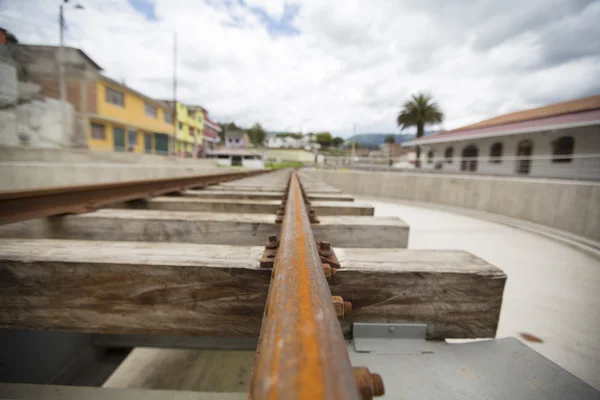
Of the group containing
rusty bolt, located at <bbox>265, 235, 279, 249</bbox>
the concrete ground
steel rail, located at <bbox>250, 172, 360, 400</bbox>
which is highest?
steel rail, located at <bbox>250, 172, 360, 400</bbox>

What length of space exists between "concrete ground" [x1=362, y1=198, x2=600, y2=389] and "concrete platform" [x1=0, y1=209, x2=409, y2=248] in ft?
5.97

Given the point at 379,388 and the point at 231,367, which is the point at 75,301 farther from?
the point at 231,367

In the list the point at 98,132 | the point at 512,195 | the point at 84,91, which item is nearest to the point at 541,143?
the point at 512,195

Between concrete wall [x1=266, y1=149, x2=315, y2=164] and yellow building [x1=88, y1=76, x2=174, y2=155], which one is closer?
yellow building [x1=88, y1=76, x2=174, y2=155]

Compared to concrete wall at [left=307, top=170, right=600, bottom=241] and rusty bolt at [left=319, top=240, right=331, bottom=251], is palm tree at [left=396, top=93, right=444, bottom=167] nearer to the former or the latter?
concrete wall at [left=307, top=170, right=600, bottom=241]

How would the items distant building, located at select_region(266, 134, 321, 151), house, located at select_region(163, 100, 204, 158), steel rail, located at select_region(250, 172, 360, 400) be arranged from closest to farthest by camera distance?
steel rail, located at select_region(250, 172, 360, 400) < house, located at select_region(163, 100, 204, 158) < distant building, located at select_region(266, 134, 321, 151)

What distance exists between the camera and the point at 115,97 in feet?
85.5

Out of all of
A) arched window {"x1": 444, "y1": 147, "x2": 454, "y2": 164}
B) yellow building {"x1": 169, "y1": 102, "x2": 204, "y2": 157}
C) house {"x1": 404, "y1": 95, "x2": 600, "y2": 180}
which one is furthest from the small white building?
house {"x1": 404, "y1": 95, "x2": 600, "y2": 180}

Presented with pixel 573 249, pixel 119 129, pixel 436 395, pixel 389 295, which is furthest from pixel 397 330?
pixel 119 129

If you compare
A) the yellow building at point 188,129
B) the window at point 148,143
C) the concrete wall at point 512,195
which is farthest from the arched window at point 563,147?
the yellow building at point 188,129

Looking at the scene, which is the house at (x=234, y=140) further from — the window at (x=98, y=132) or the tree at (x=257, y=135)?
the window at (x=98, y=132)

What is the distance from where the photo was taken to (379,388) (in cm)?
38

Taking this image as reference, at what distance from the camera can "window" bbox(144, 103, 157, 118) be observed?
31013mm

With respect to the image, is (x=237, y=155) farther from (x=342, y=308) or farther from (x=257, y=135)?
(x=257, y=135)
